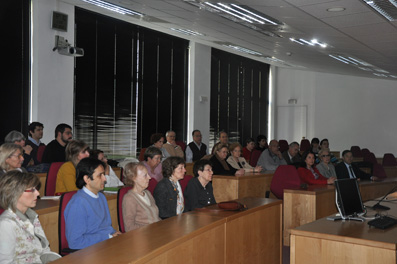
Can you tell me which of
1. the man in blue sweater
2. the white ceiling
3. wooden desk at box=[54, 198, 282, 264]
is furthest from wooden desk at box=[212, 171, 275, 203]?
the man in blue sweater

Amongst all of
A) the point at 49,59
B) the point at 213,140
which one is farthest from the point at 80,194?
the point at 213,140

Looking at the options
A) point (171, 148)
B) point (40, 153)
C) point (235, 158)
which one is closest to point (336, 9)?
point (235, 158)

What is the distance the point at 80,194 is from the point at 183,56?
345 inches

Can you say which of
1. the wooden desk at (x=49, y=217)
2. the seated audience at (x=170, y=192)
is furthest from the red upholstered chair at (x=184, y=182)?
the wooden desk at (x=49, y=217)

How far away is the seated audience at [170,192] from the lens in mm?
4008

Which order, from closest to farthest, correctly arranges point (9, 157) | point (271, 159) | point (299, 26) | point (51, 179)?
point (9, 157)
point (51, 179)
point (299, 26)
point (271, 159)

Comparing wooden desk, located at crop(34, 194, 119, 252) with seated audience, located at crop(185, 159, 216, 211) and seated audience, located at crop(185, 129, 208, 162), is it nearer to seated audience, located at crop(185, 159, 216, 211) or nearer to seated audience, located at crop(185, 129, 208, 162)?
seated audience, located at crop(185, 159, 216, 211)

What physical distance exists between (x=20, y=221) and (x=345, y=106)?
45.5ft

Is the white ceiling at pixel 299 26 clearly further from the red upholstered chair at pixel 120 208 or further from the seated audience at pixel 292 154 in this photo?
the red upholstered chair at pixel 120 208

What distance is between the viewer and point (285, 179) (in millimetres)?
6242

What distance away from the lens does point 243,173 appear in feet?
22.0

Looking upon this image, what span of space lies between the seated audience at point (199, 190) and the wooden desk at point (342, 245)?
1.29 meters

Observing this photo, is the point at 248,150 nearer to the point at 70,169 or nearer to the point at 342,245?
the point at 70,169

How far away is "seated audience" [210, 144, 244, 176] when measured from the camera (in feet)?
22.5
